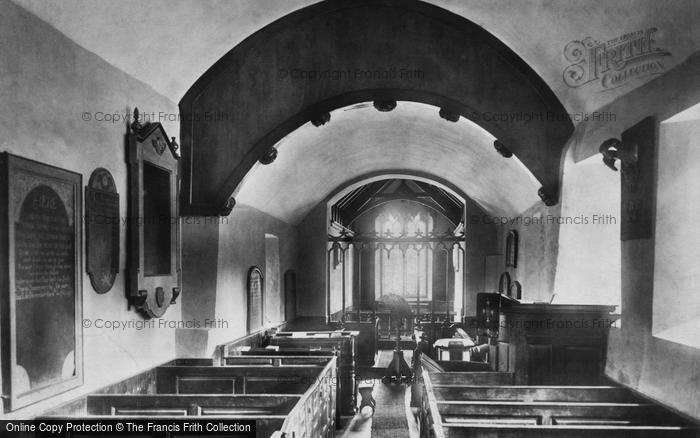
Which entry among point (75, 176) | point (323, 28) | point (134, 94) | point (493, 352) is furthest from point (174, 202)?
point (493, 352)

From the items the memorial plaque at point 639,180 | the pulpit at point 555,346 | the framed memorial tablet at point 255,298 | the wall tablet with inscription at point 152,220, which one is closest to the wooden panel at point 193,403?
the wall tablet with inscription at point 152,220

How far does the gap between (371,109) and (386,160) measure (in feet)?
10.9

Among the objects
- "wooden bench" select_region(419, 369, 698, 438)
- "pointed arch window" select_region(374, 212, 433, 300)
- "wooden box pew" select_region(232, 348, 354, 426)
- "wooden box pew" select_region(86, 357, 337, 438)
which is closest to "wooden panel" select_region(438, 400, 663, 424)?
"wooden bench" select_region(419, 369, 698, 438)

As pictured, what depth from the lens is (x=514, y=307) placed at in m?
5.26

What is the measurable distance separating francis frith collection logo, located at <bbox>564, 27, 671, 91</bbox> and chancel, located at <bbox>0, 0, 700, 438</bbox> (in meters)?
0.02

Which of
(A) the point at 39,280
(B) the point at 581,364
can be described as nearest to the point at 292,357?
(B) the point at 581,364

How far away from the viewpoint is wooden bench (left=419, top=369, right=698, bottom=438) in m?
3.28

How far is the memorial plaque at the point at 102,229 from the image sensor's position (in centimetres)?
430

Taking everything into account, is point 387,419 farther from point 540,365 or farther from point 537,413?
point 537,413

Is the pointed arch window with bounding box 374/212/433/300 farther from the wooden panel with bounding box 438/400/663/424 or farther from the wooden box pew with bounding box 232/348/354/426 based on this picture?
the wooden panel with bounding box 438/400/663/424

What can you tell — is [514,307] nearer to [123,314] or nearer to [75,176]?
[123,314]

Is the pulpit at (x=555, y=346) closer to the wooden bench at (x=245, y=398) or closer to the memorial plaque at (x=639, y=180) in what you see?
the memorial plaque at (x=639, y=180)

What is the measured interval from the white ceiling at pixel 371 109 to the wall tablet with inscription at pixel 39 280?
3.55 ft

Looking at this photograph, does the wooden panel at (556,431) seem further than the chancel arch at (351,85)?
No
